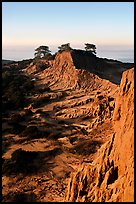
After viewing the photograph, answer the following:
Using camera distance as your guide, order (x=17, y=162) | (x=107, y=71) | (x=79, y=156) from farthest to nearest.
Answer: (x=107, y=71), (x=79, y=156), (x=17, y=162)

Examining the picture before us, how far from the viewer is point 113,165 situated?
10992mm

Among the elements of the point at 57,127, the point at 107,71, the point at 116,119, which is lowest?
the point at 57,127

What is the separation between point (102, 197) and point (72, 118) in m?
18.3

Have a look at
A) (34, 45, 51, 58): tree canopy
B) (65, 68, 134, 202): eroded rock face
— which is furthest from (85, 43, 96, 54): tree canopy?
(65, 68, 134, 202): eroded rock face

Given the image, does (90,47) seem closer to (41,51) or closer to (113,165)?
(41,51)

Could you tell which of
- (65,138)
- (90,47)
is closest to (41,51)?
(90,47)

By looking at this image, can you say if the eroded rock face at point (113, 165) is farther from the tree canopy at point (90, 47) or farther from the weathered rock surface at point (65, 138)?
the tree canopy at point (90, 47)

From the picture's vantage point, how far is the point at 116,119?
1217cm

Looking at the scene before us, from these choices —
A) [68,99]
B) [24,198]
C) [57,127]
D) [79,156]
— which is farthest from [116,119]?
[68,99]

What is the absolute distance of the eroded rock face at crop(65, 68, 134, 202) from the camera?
998 cm

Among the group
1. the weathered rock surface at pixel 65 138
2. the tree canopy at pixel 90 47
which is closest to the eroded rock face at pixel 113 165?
the weathered rock surface at pixel 65 138

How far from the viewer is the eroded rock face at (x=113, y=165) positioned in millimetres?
9984

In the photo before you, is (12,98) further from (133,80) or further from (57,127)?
(133,80)

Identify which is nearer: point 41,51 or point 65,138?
point 65,138
